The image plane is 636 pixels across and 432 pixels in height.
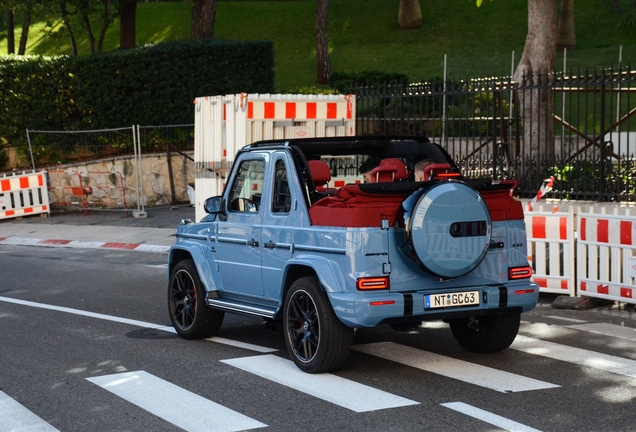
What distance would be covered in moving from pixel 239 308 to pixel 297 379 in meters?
1.31

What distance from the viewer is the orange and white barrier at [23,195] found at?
2492 cm

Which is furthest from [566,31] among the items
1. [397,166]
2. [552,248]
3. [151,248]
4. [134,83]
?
[397,166]

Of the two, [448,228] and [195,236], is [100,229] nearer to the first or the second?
[195,236]

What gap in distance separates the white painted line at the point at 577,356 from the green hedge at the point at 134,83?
58.7ft

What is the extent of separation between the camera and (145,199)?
2527 centimetres

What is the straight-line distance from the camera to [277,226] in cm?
830

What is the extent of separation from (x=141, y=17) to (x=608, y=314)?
46722 millimetres

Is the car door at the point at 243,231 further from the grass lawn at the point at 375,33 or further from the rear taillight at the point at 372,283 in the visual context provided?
the grass lawn at the point at 375,33

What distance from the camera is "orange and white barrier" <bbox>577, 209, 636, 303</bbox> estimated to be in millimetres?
10734

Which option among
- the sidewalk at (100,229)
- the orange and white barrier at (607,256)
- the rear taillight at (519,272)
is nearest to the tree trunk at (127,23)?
the sidewalk at (100,229)

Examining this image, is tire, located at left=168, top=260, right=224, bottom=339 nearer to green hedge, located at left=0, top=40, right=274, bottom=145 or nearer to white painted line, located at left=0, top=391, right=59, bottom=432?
white painted line, located at left=0, top=391, right=59, bottom=432

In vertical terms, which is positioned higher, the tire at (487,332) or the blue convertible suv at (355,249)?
the blue convertible suv at (355,249)

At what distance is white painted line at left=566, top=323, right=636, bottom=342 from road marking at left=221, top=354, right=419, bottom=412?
3205mm

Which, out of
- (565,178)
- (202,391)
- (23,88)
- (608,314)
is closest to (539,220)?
(608,314)
